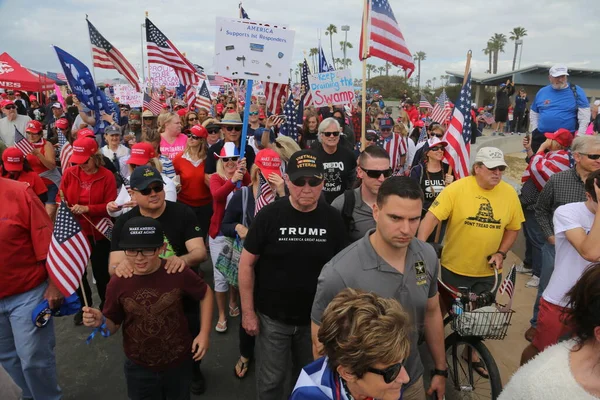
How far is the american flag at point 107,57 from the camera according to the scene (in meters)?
9.99

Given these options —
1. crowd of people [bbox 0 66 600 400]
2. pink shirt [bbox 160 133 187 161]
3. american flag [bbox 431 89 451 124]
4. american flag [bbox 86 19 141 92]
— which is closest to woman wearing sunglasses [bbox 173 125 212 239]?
crowd of people [bbox 0 66 600 400]

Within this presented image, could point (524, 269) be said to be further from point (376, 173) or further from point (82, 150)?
point (82, 150)

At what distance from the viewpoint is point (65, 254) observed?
3104mm

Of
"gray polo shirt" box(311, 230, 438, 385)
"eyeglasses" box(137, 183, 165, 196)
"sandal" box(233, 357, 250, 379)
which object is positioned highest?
"eyeglasses" box(137, 183, 165, 196)

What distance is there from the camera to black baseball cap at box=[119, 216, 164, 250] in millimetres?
2494

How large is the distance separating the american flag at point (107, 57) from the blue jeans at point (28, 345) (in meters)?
8.25

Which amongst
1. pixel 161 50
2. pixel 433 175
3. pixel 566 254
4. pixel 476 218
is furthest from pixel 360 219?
pixel 161 50

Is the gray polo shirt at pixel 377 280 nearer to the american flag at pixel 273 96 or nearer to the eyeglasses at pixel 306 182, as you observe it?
the eyeglasses at pixel 306 182

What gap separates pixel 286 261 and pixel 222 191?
177 cm

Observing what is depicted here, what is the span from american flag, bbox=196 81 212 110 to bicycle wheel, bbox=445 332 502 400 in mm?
11325

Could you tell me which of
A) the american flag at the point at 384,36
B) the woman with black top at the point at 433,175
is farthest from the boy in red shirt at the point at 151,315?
the american flag at the point at 384,36

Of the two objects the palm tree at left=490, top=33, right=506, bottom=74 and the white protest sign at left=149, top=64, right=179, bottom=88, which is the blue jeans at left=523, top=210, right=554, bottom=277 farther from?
the palm tree at left=490, top=33, right=506, bottom=74

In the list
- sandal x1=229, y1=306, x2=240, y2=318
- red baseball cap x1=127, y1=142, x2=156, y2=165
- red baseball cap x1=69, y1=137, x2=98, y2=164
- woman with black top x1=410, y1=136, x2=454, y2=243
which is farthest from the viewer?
woman with black top x1=410, y1=136, x2=454, y2=243

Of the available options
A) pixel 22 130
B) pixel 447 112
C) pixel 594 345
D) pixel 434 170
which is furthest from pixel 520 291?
pixel 22 130
